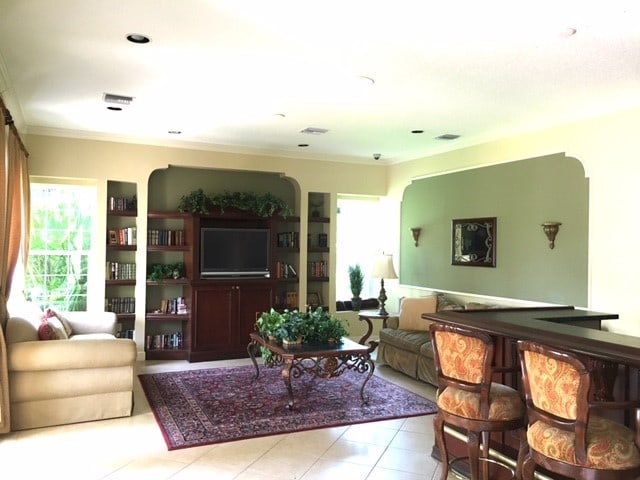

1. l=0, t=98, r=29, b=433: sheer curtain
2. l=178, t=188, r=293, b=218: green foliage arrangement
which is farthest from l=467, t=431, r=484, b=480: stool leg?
l=178, t=188, r=293, b=218: green foliage arrangement

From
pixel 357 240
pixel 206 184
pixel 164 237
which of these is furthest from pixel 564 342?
pixel 357 240

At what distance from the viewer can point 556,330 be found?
2777mm

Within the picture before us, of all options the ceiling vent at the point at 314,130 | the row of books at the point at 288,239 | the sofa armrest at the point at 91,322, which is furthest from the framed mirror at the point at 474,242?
the sofa armrest at the point at 91,322

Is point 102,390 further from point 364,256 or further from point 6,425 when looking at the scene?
point 364,256

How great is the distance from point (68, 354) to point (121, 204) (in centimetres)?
268

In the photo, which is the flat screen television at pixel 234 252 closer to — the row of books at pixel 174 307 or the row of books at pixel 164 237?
the row of books at pixel 164 237

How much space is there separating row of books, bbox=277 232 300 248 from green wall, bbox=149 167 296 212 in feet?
1.55

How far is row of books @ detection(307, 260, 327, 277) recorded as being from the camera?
298 inches

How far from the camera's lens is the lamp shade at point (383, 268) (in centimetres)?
689

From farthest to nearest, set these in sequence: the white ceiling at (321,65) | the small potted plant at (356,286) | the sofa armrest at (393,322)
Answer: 1. the small potted plant at (356,286)
2. the sofa armrest at (393,322)
3. the white ceiling at (321,65)

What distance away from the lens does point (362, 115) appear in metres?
5.21

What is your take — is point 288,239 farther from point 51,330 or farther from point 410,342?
point 51,330

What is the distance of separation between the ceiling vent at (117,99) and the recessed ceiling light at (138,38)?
141 centimetres

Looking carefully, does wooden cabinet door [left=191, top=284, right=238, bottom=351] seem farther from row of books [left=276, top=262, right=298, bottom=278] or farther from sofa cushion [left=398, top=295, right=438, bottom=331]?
sofa cushion [left=398, top=295, right=438, bottom=331]
